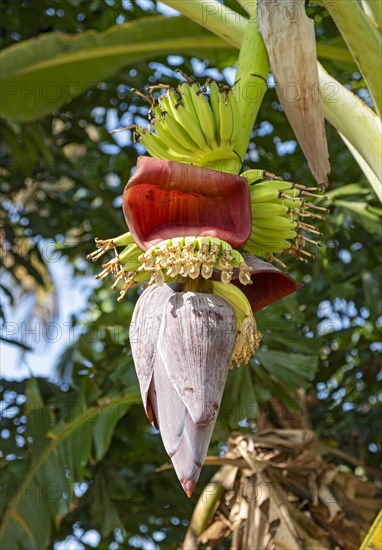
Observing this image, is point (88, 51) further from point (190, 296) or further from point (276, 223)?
point (190, 296)

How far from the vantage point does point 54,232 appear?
2477mm

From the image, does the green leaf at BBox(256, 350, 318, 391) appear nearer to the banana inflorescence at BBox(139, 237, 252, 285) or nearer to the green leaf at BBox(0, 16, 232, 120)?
the green leaf at BBox(0, 16, 232, 120)

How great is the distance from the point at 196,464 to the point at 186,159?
0.34m

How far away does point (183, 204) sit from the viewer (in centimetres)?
83

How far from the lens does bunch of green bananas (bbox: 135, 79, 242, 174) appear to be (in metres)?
0.90

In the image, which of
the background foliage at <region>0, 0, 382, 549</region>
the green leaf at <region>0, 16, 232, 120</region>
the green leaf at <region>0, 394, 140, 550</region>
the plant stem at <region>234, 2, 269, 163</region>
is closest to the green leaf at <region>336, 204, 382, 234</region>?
the background foliage at <region>0, 0, 382, 549</region>

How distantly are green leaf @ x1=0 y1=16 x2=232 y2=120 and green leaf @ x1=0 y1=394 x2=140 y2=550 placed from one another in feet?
2.26

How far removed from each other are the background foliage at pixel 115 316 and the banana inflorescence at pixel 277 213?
67cm

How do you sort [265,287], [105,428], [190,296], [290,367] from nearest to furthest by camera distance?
1. [190,296]
2. [265,287]
3. [105,428]
4. [290,367]

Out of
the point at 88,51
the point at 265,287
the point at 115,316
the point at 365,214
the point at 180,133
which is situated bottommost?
the point at 115,316

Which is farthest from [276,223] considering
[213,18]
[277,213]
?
[213,18]

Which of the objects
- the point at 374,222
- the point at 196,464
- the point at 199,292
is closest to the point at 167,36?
the point at 374,222

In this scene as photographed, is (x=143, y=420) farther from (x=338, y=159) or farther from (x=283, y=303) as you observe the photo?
(x=338, y=159)

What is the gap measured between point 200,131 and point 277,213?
11 centimetres
